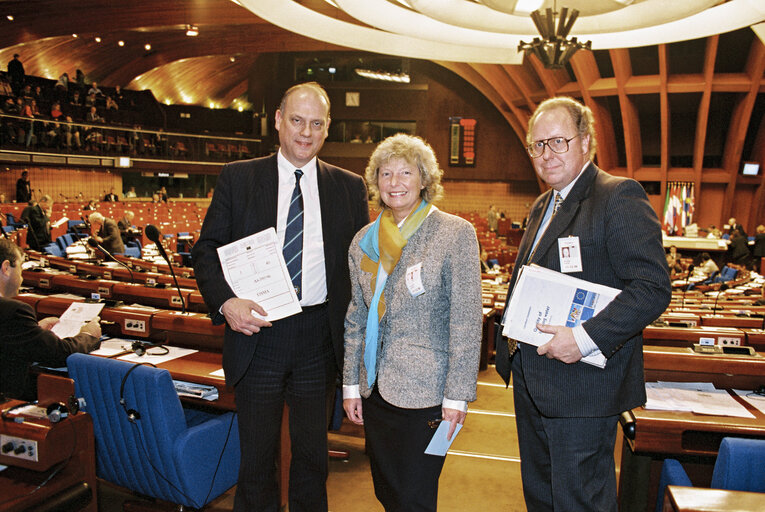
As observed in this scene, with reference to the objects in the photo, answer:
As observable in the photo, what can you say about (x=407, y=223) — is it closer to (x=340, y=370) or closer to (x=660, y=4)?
(x=340, y=370)

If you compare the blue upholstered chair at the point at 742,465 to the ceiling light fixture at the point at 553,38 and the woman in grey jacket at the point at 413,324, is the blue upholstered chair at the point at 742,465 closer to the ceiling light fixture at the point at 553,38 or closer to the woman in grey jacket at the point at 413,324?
the woman in grey jacket at the point at 413,324

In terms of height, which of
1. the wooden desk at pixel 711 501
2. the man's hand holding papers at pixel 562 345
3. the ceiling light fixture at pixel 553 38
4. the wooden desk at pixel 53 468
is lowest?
the wooden desk at pixel 53 468

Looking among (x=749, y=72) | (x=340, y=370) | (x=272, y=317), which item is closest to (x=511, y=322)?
(x=340, y=370)

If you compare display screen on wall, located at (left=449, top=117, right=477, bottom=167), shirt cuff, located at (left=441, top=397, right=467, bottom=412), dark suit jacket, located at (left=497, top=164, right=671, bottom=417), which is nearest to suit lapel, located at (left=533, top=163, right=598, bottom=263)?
dark suit jacket, located at (left=497, top=164, right=671, bottom=417)

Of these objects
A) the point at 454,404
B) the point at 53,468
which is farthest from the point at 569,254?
the point at 53,468

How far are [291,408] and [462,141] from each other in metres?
20.2

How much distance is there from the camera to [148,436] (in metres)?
2.17

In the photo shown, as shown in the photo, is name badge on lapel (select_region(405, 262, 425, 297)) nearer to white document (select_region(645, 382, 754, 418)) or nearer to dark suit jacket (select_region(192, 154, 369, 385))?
dark suit jacket (select_region(192, 154, 369, 385))

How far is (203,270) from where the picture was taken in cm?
188

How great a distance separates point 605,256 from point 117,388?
6.30 feet

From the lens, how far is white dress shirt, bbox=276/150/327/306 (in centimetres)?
194

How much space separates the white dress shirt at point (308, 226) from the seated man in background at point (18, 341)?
51.2 inches

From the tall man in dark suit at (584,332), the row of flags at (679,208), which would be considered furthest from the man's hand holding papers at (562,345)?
the row of flags at (679,208)

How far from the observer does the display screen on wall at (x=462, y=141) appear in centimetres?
2105
